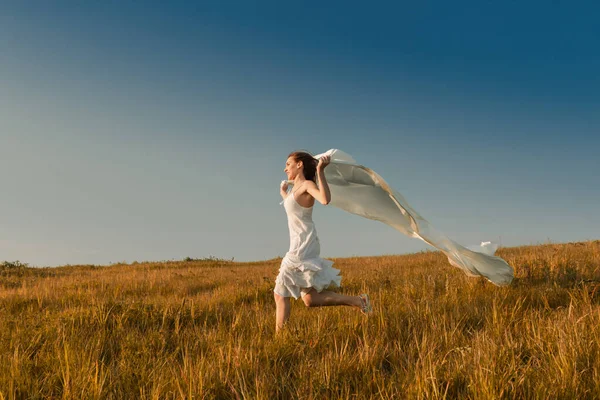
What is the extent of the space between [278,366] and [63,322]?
3.30 meters

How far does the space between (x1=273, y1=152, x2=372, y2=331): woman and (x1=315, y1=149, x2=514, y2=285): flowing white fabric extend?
143cm

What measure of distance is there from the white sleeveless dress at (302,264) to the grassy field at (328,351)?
0.41 metres

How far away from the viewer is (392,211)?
7.21 m

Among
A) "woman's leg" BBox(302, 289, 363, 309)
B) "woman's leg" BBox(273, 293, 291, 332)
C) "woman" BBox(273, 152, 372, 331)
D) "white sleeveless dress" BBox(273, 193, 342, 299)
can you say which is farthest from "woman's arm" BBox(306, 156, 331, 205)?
"woman's leg" BBox(273, 293, 291, 332)

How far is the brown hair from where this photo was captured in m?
5.67

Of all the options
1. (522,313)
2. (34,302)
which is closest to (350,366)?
(522,313)

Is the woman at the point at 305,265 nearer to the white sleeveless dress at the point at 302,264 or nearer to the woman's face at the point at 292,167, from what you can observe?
the white sleeveless dress at the point at 302,264

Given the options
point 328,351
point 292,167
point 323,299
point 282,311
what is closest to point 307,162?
point 292,167

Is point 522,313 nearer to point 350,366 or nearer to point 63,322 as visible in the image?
point 350,366

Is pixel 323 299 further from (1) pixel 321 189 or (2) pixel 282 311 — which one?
(1) pixel 321 189

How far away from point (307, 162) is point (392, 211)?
2.24m

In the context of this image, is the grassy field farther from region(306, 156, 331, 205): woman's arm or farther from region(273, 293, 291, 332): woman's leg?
region(306, 156, 331, 205): woman's arm

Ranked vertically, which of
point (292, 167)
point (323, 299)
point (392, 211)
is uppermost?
point (292, 167)

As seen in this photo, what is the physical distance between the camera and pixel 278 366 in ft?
11.6
